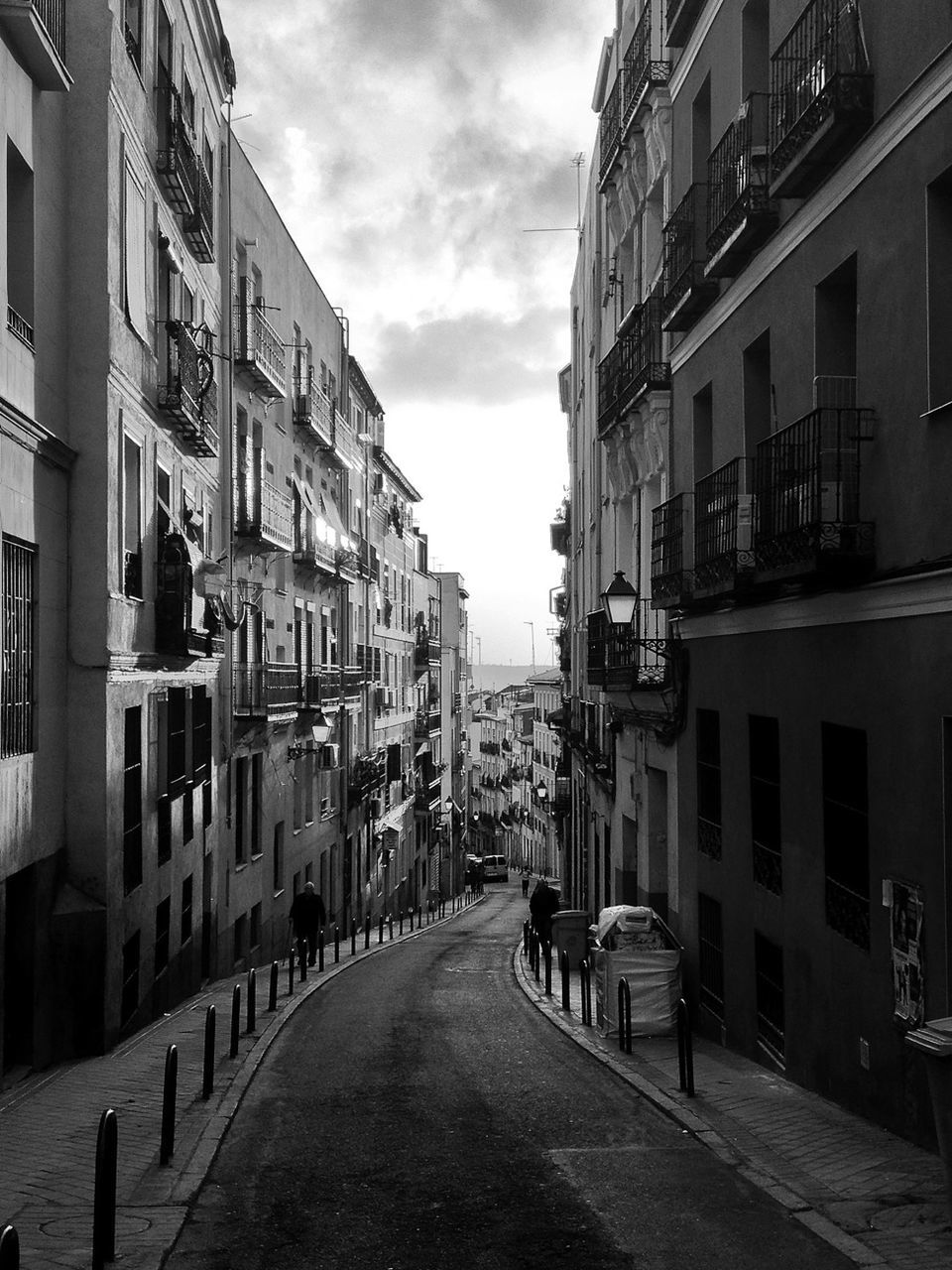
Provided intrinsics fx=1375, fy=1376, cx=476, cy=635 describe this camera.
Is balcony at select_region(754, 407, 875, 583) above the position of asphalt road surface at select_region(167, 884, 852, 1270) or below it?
above

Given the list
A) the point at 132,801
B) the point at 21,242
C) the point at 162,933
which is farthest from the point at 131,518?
the point at 162,933

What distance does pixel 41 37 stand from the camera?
470 inches

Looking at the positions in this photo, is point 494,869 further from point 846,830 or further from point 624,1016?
point 846,830

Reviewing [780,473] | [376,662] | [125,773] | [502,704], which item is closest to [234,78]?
[125,773]

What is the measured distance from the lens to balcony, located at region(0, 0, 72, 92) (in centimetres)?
1141

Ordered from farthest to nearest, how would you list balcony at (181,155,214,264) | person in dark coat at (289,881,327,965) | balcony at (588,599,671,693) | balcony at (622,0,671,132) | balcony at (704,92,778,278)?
person in dark coat at (289,881,327,965) < balcony at (181,155,214,264) < balcony at (622,0,671,132) < balcony at (588,599,671,693) < balcony at (704,92,778,278)

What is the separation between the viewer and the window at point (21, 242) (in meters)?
12.7

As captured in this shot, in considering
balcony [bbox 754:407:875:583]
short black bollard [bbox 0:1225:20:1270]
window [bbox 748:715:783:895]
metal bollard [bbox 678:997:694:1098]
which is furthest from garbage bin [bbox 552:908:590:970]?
short black bollard [bbox 0:1225:20:1270]

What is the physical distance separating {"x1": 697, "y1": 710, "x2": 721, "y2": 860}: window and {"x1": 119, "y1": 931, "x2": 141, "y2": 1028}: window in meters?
6.65

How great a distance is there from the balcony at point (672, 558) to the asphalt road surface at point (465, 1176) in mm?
5090

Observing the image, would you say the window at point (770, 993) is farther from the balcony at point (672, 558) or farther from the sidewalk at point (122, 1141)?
the sidewalk at point (122, 1141)

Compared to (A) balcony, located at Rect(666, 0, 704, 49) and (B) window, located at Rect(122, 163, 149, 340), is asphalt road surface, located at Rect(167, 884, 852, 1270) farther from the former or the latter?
(A) balcony, located at Rect(666, 0, 704, 49)

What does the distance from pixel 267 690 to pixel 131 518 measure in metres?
10.1

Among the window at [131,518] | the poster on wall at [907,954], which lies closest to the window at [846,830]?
the poster on wall at [907,954]
